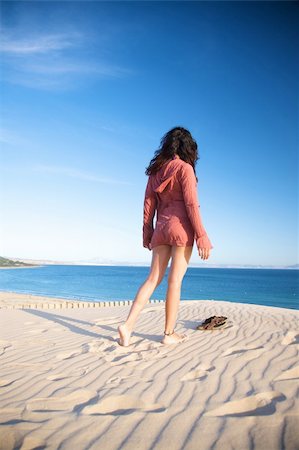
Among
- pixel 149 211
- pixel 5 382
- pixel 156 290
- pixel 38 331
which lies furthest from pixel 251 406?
pixel 156 290

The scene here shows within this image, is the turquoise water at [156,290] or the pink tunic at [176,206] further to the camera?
the turquoise water at [156,290]

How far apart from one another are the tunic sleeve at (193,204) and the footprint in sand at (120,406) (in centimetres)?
193

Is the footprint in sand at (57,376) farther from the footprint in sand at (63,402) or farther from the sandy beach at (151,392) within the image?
the footprint in sand at (63,402)

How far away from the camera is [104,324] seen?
19.3 feet

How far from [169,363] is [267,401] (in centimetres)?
116

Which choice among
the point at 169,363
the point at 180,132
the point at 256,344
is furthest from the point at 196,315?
the point at 180,132

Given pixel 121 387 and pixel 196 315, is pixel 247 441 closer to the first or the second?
pixel 121 387

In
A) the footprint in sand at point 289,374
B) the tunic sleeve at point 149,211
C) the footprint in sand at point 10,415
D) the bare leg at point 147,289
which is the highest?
the tunic sleeve at point 149,211

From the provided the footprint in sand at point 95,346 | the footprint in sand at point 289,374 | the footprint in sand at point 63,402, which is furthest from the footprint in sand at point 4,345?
the footprint in sand at point 289,374

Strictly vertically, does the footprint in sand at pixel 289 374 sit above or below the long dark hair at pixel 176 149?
below

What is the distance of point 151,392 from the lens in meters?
2.56

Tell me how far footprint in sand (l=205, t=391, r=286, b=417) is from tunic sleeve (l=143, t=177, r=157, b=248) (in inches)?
93.7

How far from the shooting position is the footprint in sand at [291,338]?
Answer: 410 centimetres

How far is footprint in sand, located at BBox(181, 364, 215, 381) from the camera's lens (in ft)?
9.47
